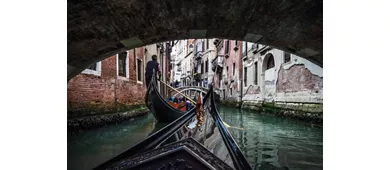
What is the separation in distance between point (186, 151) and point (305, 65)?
3.80m

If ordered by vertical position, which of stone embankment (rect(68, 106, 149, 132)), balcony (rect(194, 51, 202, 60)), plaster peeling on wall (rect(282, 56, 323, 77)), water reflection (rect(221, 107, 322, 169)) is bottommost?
water reflection (rect(221, 107, 322, 169))

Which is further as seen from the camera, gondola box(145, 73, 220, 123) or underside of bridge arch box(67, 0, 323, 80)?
gondola box(145, 73, 220, 123)

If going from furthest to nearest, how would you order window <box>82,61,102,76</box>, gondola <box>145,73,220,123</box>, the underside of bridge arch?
gondola <box>145,73,220,123</box>, window <box>82,61,102,76</box>, the underside of bridge arch

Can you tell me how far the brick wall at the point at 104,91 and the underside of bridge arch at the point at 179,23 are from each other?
1172mm

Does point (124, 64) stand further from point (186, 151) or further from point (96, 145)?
point (186, 151)

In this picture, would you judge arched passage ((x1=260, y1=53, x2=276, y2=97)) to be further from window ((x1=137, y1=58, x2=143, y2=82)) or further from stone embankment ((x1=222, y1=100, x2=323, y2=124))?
window ((x1=137, y1=58, x2=143, y2=82))

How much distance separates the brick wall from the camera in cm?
297

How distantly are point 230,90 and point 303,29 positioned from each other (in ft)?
27.0

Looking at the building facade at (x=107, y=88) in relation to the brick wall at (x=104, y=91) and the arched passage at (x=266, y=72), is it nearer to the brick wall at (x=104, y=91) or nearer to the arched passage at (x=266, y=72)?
the brick wall at (x=104, y=91)

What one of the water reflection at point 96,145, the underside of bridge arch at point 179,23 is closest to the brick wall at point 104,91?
the water reflection at point 96,145

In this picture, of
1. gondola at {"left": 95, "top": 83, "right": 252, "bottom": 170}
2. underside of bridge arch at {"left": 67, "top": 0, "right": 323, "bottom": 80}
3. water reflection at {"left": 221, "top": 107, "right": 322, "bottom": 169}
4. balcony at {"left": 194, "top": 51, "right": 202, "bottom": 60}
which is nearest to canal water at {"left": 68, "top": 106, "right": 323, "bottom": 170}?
water reflection at {"left": 221, "top": 107, "right": 322, "bottom": 169}

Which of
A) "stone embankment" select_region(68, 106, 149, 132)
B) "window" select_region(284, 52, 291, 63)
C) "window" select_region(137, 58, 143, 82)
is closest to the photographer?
"stone embankment" select_region(68, 106, 149, 132)

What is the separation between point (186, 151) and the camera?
668 mm

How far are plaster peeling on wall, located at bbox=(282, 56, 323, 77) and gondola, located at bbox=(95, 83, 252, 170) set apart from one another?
207 centimetres
